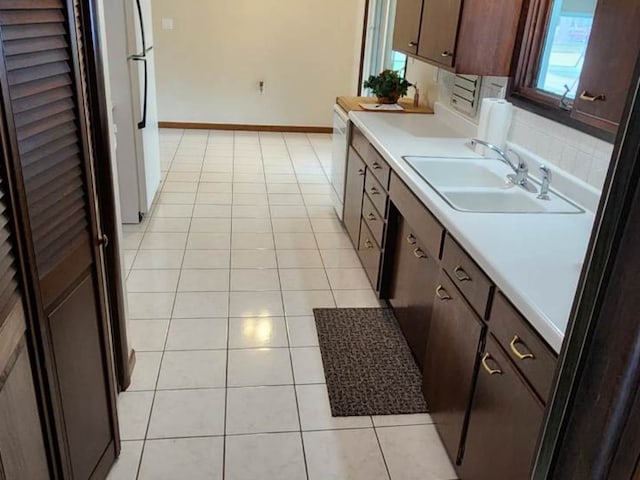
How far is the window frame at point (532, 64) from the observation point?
8.04 ft

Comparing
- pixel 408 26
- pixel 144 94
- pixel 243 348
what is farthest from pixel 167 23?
pixel 243 348

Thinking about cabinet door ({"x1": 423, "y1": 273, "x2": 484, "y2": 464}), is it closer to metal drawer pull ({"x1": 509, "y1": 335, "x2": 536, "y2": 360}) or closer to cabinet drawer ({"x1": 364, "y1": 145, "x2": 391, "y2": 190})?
metal drawer pull ({"x1": 509, "y1": 335, "x2": 536, "y2": 360})

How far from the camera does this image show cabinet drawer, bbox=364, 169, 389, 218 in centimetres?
Result: 289

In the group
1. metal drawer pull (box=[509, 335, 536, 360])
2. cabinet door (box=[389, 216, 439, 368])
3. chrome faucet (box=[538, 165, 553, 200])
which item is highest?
chrome faucet (box=[538, 165, 553, 200])

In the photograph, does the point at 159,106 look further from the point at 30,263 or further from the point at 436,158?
the point at 30,263

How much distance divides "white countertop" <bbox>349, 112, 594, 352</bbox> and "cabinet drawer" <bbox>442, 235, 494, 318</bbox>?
39mm

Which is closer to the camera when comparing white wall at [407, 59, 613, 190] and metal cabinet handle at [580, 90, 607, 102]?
metal cabinet handle at [580, 90, 607, 102]

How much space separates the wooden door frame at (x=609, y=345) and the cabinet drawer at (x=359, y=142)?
270cm

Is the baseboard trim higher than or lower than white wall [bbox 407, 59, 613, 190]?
lower

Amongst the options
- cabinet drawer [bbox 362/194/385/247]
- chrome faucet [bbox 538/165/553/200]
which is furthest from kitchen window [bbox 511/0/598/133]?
cabinet drawer [bbox 362/194/385/247]

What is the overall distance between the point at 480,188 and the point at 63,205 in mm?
1675

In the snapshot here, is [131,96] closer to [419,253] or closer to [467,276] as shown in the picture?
[419,253]

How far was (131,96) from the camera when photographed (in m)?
3.69

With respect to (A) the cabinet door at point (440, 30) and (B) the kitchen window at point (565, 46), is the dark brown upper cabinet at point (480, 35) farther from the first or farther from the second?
(B) the kitchen window at point (565, 46)
